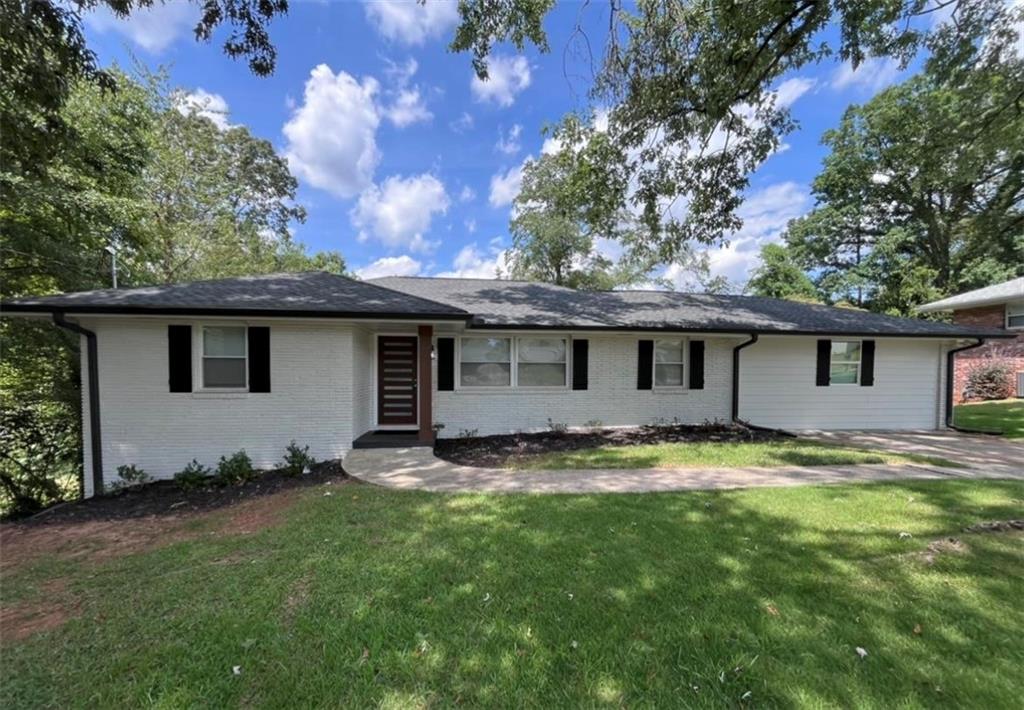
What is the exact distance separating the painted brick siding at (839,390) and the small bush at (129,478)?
40.4 ft

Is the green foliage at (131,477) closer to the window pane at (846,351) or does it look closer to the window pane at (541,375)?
the window pane at (541,375)

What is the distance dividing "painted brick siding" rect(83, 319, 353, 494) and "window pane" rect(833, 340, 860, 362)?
38.1 feet

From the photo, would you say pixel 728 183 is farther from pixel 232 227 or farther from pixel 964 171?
pixel 232 227

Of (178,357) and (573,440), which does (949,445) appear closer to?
(573,440)

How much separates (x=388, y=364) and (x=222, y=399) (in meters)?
3.01

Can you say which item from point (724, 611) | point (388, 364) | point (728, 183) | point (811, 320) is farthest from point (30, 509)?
point (811, 320)

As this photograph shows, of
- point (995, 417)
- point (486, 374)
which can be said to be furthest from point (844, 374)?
point (486, 374)

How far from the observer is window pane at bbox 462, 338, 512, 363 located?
32.0ft

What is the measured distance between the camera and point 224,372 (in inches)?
297

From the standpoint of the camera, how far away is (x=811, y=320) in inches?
441

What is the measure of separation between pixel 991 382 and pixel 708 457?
725 inches

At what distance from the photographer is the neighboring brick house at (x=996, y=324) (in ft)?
55.9

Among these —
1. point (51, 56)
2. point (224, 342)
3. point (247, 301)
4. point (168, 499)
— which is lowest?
point (168, 499)

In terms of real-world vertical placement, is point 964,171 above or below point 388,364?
above
